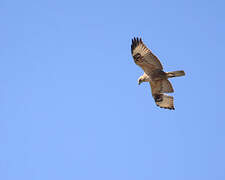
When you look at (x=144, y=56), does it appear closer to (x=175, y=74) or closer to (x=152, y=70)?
(x=152, y=70)

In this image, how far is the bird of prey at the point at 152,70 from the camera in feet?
42.9

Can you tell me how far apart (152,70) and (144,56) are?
644 mm

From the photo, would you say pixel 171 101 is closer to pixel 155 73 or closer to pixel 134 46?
pixel 155 73

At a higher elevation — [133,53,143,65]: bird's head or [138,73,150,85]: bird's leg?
[133,53,143,65]: bird's head

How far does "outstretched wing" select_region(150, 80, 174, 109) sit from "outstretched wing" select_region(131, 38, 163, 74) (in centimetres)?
76

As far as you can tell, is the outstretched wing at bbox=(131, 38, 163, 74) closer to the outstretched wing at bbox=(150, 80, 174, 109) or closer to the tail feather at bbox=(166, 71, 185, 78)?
the tail feather at bbox=(166, 71, 185, 78)

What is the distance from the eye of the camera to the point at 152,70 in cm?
1352

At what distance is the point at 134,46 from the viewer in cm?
1330

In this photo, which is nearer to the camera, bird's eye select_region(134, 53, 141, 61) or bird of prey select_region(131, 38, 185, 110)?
bird of prey select_region(131, 38, 185, 110)

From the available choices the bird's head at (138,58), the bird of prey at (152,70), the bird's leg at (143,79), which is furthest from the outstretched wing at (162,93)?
the bird's head at (138,58)

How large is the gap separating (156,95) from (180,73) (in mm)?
1861

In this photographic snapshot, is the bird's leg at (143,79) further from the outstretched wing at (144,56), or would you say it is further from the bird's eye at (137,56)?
the bird's eye at (137,56)

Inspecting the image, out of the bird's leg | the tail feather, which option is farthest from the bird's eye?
the tail feather

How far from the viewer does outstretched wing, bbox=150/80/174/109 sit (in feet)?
45.7
